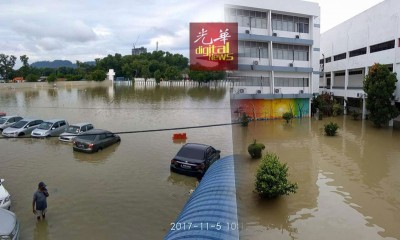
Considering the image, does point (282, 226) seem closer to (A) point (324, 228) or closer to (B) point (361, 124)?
(A) point (324, 228)

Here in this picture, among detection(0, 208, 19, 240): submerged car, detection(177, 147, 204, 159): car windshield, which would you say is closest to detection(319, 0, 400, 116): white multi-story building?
detection(177, 147, 204, 159): car windshield

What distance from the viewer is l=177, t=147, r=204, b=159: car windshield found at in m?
12.8

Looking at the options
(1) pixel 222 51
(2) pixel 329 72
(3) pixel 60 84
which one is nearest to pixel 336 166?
→ (1) pixel 222 51

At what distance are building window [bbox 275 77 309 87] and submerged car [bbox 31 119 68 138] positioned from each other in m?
18.8

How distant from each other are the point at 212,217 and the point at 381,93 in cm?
2347

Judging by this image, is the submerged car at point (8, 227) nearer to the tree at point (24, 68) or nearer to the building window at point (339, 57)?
the building window at point (339, 57)

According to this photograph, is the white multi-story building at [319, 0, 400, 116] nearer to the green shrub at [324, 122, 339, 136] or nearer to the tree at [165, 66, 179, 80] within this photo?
the green shrub at [324, 122, 339, 136]

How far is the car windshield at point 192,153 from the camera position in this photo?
12.8m

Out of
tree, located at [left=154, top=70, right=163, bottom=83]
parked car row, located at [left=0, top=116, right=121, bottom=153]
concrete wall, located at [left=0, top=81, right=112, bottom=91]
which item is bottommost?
parked car row, located at [left=0, top=116, right=121, bottom=153]

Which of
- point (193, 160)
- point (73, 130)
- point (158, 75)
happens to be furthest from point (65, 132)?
point (158, 75)

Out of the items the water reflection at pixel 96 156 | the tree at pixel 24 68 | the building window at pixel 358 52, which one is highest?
the tree at pixel 24 68

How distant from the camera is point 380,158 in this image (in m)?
16.0

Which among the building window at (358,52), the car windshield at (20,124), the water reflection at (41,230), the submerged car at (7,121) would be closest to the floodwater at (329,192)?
the water reflection at (41,230)

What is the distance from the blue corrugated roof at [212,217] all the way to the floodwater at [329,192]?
179 centimetres
